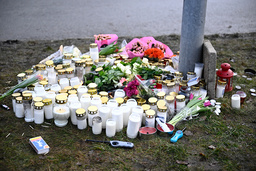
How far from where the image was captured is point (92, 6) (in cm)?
938

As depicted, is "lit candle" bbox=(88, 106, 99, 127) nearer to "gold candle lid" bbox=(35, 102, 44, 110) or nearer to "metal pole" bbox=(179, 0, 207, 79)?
"gold candle lid" bbox=(35, 102, 44, 110)

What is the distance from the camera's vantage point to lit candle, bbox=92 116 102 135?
314cm

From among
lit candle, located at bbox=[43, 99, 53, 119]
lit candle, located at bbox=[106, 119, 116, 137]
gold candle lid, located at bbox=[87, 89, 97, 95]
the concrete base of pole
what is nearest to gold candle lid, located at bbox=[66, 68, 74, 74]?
gold candle lid, located at bbox=[87, 89, 97, 95]

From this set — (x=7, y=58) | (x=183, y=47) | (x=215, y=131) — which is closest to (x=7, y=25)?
(x=7, y=58)

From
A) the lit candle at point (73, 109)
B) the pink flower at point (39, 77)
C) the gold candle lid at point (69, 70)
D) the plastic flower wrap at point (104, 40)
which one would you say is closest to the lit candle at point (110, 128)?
the lit candle at point (73, 109)

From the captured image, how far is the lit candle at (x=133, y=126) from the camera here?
308cm

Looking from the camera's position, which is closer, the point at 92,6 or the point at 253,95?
the point at 253,95

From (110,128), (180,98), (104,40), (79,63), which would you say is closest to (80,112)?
(110,128)

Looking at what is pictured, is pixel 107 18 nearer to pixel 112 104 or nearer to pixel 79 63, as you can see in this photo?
pixel 79 63

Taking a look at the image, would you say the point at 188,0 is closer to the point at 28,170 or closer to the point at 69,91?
the point at 69,91

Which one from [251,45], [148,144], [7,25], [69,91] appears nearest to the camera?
[148,144]

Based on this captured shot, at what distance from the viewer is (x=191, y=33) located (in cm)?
407

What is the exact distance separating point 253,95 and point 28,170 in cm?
304

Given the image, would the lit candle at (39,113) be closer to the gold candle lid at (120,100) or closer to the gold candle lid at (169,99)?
the gold candle lid at (120,100)
